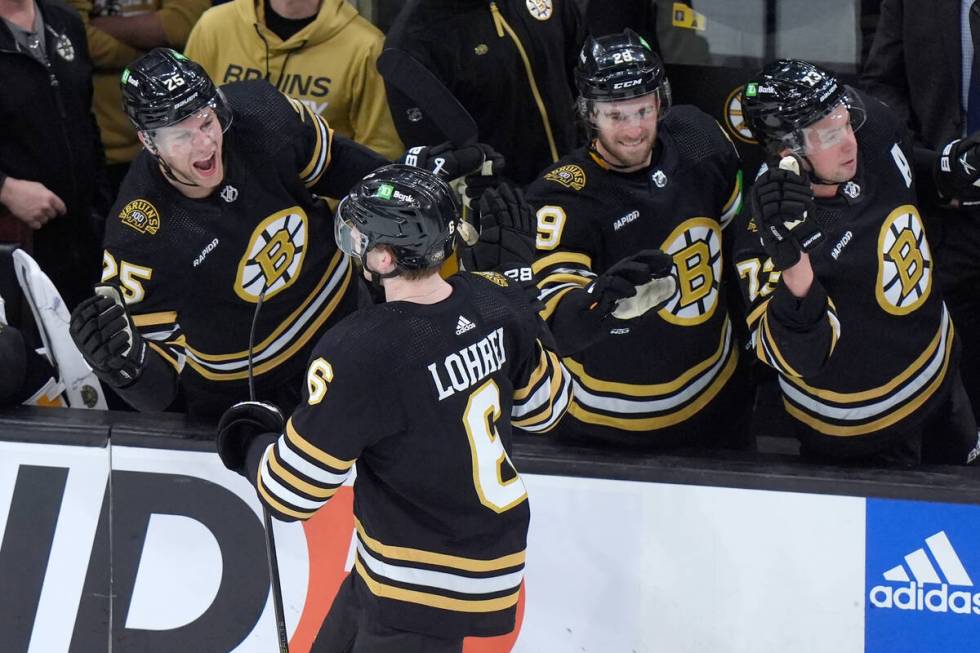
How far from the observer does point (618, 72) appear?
10.8ft

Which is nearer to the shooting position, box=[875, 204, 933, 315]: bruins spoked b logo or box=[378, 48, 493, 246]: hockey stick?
box=[875, 204, 933, 315]: bruins spoked b logo

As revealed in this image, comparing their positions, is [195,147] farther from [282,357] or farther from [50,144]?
A: [50,144]

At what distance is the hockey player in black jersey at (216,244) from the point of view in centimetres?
330

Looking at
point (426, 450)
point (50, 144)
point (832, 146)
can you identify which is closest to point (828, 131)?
point (832, 146)

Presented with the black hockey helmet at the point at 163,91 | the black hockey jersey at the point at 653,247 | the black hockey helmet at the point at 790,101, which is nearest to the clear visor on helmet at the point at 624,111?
the black hockey jersey at the point at 653,247

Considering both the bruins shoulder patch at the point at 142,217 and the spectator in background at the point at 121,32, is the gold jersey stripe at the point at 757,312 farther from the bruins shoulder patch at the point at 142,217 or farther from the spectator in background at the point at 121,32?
the spectator in background at the point at 121,32

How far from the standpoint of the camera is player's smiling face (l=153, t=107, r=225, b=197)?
10.8ft

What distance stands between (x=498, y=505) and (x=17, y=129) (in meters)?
2.23

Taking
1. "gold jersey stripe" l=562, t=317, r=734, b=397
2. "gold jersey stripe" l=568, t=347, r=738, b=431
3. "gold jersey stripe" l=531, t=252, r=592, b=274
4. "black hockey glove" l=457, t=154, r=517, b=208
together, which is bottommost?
"gold jersey stripe" l=568, t=347, r=738, b=431

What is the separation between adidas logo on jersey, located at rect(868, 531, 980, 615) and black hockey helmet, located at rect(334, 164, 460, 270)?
1.26 m

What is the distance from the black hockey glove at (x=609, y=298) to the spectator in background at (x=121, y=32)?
201 cm

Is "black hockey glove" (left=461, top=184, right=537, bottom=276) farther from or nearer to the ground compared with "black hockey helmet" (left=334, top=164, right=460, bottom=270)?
nearer to the ground

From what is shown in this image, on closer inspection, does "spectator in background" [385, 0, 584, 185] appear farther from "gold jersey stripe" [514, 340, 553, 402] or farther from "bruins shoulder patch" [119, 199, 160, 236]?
"gold jersey stripe" [514, 340, 553, 402]

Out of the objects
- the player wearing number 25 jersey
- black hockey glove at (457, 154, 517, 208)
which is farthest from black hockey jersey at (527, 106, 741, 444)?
the player wearing number 25 jersey
